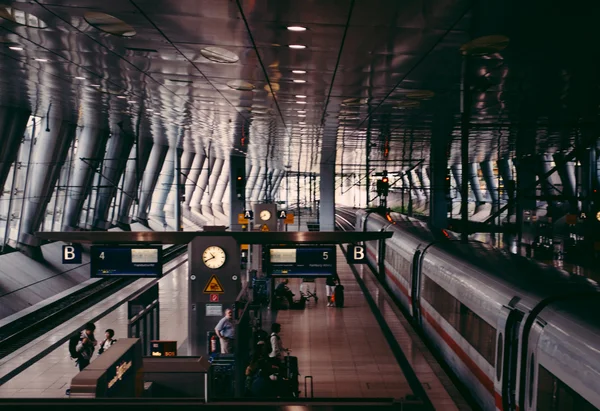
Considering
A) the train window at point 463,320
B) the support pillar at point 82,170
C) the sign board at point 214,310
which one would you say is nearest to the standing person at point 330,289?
the train window at point 463,320

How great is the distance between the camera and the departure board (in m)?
14.1

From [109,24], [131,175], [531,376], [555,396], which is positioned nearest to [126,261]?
[109,24]

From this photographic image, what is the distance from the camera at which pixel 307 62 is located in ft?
33.1

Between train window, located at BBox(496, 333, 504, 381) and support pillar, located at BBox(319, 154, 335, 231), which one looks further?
support pillar, located at BBox(319, 154, 335, 231)

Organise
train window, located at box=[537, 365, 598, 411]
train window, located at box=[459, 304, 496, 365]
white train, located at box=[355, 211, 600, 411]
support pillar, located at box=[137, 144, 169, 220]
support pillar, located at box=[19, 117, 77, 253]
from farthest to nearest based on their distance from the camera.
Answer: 1. support pillar, located at box=[137, 144, 169, 220]
2. support pillar, located at box=[19, 117, 77, 253]
3. train window, located at box=[459, 304, 496, 365]
4. white train, located at box=[355, 211, 600, 411]
5. train window, located at box=[537, 365, 598, 411]

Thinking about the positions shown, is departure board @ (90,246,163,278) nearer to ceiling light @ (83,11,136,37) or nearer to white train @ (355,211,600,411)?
ceiling light @ (83,11,136,37)

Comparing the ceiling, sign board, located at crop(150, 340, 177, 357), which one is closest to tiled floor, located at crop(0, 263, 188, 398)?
sign board, located at crop(150, 340, 177, 357)

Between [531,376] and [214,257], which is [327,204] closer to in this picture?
[214,257]

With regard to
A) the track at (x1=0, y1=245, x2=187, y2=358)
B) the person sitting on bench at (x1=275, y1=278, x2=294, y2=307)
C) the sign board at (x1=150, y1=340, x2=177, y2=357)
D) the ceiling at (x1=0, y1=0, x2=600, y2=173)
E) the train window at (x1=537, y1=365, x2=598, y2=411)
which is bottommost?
the track at (x1=0, y1=245, x2=187, y2=358)

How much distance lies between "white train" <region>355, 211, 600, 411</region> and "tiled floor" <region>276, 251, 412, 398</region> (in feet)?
4.68

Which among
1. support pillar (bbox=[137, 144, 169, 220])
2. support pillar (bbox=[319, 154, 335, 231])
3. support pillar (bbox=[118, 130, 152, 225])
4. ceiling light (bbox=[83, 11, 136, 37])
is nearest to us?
ceiling light (bbox=[83, 11, 136, 37])

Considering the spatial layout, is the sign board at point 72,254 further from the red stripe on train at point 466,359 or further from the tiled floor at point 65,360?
the red stripe on train at point 466,359

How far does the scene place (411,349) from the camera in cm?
1477

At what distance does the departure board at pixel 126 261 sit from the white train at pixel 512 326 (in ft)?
A: 22.0
